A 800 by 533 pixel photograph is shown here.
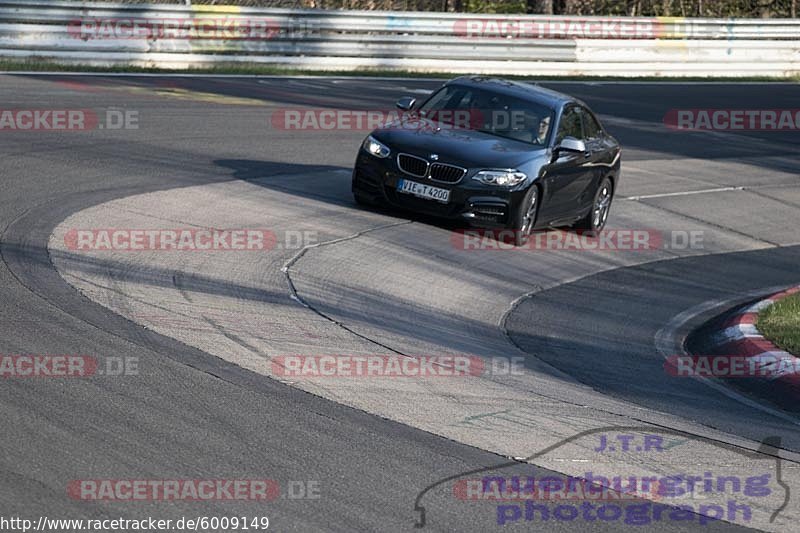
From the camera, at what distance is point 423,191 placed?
1277 centimetres

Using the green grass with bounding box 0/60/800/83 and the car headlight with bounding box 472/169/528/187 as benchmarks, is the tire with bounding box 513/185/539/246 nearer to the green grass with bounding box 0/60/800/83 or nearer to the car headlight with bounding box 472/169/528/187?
the car headlight with bounding box 472/169/528/187

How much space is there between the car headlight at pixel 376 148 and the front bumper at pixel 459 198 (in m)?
0.06

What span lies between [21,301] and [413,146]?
552 centimetres

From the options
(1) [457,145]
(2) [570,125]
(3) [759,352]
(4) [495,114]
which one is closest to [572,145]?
(2) [570,125]

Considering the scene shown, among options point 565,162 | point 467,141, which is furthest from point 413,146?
point 565,162

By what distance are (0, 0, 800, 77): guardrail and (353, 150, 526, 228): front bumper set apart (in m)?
9.94

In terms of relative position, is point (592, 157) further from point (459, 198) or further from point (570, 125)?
point (459, 198)

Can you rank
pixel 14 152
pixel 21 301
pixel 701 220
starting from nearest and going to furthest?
1. pixel 21 301
2. pixel 14 152
3. pixel 701 220

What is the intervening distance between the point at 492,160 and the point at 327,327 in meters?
4.41

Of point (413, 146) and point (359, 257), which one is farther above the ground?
point (413, 146)

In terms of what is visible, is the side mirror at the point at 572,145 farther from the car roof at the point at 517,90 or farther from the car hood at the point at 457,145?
the car roof at the point at 517,90

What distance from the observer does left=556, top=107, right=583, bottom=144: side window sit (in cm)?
1367

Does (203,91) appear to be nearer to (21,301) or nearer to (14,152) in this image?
(14,152)

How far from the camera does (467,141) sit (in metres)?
13.1
